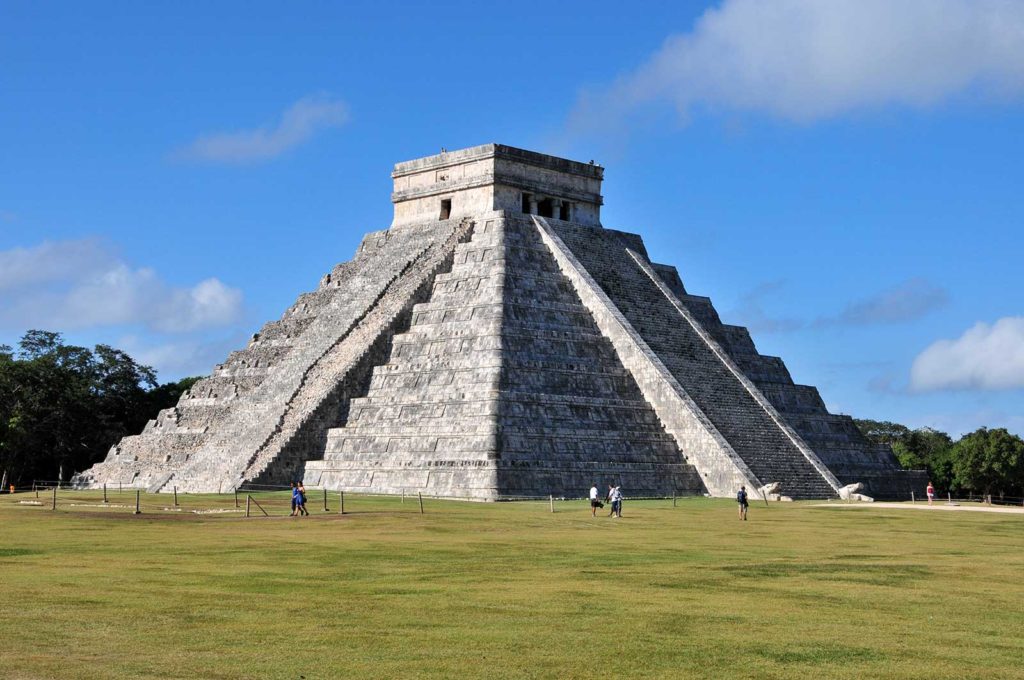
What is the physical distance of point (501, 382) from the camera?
38.6m

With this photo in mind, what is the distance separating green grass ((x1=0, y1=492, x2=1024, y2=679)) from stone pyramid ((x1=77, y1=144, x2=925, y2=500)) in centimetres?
1168

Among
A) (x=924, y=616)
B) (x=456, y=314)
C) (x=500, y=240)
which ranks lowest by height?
(x=924, y=616)

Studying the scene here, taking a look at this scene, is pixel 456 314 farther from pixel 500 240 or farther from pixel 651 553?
pixel 651 553

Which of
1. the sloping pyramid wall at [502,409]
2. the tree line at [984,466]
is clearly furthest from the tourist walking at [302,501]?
the tree line at [984,466]

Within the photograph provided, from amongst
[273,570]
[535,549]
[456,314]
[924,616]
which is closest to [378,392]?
[456,314]

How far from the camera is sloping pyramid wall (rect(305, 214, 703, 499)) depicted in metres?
37.1

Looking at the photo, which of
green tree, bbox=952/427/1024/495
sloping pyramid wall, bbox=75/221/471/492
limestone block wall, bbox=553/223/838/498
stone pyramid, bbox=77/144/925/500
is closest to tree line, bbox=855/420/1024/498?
green tree, bbox=952/427/1024/495

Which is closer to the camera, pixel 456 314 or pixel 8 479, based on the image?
pixel 456 314

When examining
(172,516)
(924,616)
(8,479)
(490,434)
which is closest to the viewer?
(924,616)

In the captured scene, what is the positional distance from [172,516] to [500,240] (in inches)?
741

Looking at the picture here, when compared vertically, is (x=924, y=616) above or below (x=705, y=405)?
below

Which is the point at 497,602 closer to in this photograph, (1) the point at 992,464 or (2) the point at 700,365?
(2) the point at 700,365

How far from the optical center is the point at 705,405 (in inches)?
1650

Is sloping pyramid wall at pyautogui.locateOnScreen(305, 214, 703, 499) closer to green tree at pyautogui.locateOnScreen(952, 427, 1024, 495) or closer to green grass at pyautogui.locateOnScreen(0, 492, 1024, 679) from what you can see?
green grass at pyautogui.locateOnScreen(0, 492, 1024, 679)
